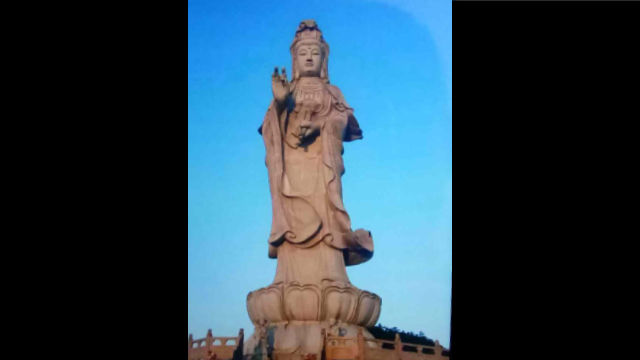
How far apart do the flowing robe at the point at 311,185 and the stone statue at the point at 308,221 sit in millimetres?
13

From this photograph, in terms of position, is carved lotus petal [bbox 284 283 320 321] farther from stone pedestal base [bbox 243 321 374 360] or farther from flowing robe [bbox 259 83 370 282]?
flowing robe [bbox 259 83 370 282]

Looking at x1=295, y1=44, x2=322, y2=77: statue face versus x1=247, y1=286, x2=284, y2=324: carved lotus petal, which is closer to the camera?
x1=247, y1=286, x2=284, y2=324: carved lotus petal

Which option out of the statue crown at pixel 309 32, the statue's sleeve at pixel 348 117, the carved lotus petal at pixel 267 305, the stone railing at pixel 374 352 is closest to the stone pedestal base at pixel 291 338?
the carved lotus petal at pixel 267 305

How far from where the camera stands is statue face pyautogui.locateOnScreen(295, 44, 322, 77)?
11734 mm

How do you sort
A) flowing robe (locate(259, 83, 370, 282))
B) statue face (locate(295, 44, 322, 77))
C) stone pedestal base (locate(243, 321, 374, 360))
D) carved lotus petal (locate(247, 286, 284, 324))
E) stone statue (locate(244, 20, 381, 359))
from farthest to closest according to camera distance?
statue face (locate(295, 44, 322, 77)) < flowing robe (locate(259, 83, 370, 282)) < carved lotus petal (locate(247, 286, 284, 324)) < stone statue (locate(244, 20, 381, 359)) < stone pedestal base (locate(243, 321, 374, 360))

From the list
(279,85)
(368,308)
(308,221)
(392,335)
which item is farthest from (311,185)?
(392,335)

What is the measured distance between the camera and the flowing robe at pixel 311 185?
36.0 feet

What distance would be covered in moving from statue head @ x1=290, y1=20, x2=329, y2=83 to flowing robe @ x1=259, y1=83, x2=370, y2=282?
309mm

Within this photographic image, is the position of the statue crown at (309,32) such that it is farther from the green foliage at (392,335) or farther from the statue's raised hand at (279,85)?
the green foliage at (392,335)

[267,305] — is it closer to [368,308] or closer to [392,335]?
[368,308]

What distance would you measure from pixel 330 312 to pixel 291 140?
2.53m

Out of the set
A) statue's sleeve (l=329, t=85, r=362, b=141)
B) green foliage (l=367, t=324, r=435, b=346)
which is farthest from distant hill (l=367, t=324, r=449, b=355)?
statue's sleeve (l=329, t=85, r=362, b=141)
